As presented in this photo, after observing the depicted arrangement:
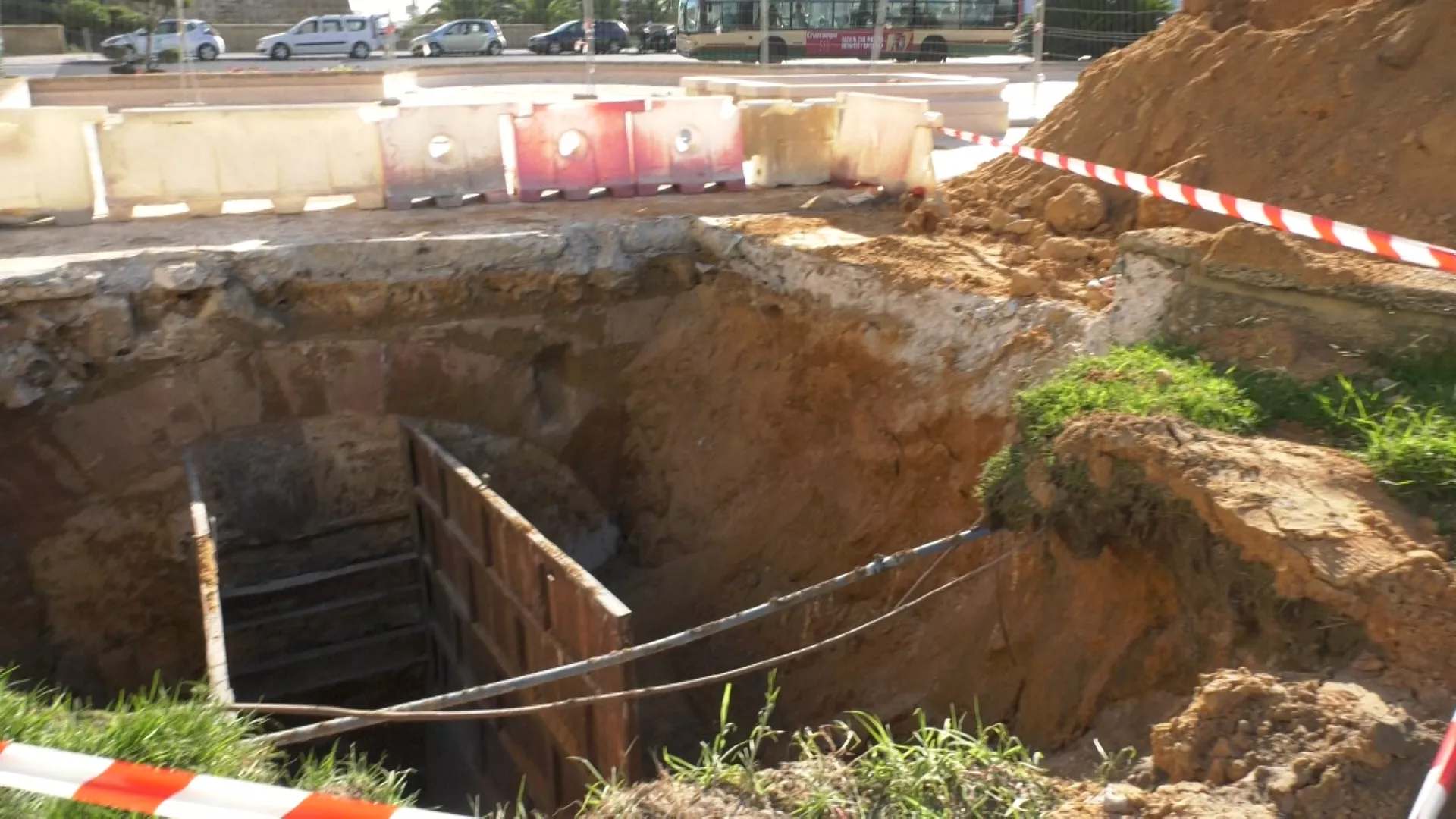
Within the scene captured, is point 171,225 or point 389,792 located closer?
point 389,792

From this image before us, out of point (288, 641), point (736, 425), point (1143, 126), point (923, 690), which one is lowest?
point (288, 641)

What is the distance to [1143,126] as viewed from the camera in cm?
836

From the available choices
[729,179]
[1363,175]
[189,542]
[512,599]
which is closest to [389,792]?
[512,599]

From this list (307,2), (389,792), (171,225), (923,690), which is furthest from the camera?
(307,2)

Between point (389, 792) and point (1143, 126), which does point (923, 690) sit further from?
point (1143, 126)

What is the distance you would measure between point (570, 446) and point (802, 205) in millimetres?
3037

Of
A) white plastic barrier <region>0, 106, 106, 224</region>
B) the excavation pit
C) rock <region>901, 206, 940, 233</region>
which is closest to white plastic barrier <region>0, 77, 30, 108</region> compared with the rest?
white plastic barrier <region>0, 106, 106, 224</region>

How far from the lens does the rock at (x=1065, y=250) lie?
755cm

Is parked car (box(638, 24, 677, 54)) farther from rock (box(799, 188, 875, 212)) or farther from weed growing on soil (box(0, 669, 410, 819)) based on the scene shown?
weed growing on soil (box(0, 669, 410, 819))

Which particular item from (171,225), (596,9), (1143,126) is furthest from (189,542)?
(596,9)

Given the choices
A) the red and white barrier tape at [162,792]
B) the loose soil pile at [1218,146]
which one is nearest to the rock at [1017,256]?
the loose soil pile at [1218,146]

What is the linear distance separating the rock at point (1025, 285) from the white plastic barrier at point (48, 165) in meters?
7.18

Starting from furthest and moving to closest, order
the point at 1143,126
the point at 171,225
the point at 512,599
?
1. the point at 171,225
2. the point at 1143,126
3. the point at 512,599

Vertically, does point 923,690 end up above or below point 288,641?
above
